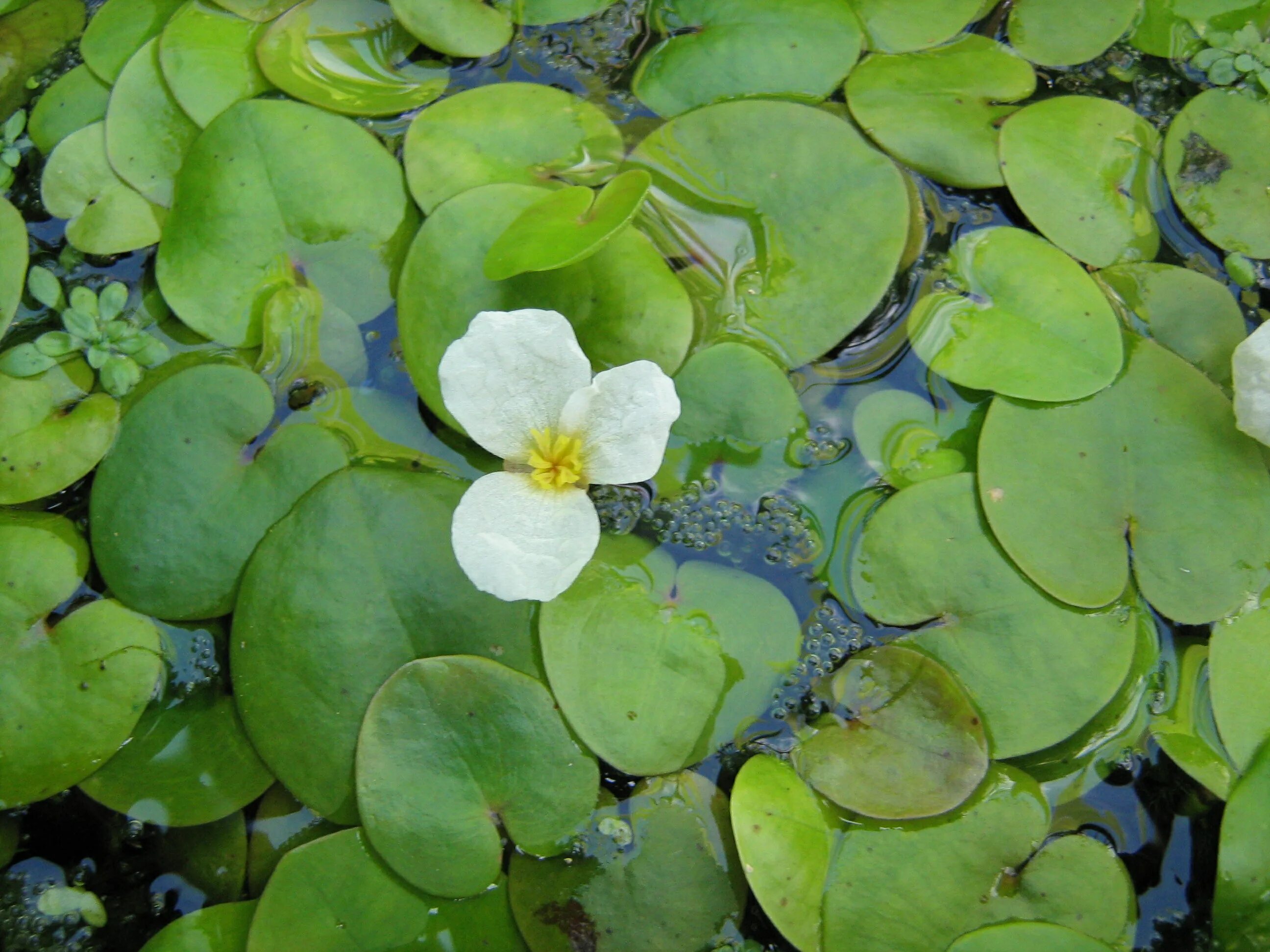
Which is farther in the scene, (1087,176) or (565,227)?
(1087,176)

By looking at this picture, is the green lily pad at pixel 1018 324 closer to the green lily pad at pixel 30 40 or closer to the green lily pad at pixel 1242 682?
the green lily pad at pixel 1242 682

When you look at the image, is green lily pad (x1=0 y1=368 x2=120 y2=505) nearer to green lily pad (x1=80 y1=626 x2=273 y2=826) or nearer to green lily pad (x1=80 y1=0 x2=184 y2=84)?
green lily pad (x1=80 y1=626 x2=273 y2=826)

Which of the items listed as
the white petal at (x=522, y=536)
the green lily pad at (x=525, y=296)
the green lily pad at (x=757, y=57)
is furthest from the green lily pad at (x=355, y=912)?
the green lily pad at (x=757, y=57)

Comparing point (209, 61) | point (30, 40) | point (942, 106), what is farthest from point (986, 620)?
point (30, 40)

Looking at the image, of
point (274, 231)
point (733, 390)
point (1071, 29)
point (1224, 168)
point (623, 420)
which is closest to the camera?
point (623, 420)

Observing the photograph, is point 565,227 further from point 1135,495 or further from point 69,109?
point 69,109

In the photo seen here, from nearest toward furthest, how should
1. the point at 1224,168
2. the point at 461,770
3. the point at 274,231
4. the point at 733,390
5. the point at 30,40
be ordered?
the point at 461,770 < the point at 733,390 < the point at 274,231 < the point at 1224,168 < the point at 30,40
